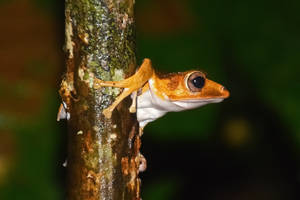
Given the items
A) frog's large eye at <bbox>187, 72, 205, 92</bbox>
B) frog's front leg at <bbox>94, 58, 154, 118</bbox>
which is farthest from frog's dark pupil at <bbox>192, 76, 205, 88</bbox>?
frog's front leg at <bbox>94, 58, 154, 118</bbox>

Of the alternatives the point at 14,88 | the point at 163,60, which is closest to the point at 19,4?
the point at 14,88

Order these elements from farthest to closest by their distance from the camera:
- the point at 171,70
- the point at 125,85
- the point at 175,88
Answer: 1. the point at 171,70
2. the point at 175,88
3. the point at 125,85

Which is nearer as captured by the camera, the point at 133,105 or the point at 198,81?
the point at 133,105

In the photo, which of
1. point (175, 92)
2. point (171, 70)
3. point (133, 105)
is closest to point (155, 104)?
point (175, 92)

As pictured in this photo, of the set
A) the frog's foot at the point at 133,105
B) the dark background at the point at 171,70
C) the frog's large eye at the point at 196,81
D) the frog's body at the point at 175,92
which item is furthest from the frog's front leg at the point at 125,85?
the dark background at the point at 171,70

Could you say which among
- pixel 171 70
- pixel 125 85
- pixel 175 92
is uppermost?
pixel 125 85

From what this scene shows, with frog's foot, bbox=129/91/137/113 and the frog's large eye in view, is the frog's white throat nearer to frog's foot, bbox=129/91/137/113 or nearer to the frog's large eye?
the frog's large eye

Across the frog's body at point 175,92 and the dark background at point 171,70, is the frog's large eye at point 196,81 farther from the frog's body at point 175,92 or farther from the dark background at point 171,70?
the dark background at point 171,70

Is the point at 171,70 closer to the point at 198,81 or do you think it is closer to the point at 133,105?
the point at 198,81
